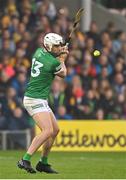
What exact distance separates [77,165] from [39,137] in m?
2.47

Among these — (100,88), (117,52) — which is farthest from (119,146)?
(117,52)

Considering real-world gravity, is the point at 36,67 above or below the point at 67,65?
above

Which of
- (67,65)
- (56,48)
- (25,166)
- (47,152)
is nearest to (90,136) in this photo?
(67,65)

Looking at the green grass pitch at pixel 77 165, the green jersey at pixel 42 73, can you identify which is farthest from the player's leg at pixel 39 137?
the green jersey at pixel 42 73

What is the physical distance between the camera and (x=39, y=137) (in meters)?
13.6

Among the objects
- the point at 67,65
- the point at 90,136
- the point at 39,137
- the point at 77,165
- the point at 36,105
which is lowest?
the point at 90,136

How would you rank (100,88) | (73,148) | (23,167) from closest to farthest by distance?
(23,167), (73,148), (100,88)

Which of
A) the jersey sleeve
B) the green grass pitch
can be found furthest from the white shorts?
the green grass pitch

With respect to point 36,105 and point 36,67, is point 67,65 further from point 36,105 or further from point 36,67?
point 36,105

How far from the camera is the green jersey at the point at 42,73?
1383 centimetres

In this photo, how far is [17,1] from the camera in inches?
960

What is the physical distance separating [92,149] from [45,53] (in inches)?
298

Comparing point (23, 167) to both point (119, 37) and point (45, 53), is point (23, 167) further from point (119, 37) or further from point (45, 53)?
point (119, 37)

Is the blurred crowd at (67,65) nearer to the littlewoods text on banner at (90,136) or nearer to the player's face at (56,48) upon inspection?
the littlewoods text on banner at (90,136)
